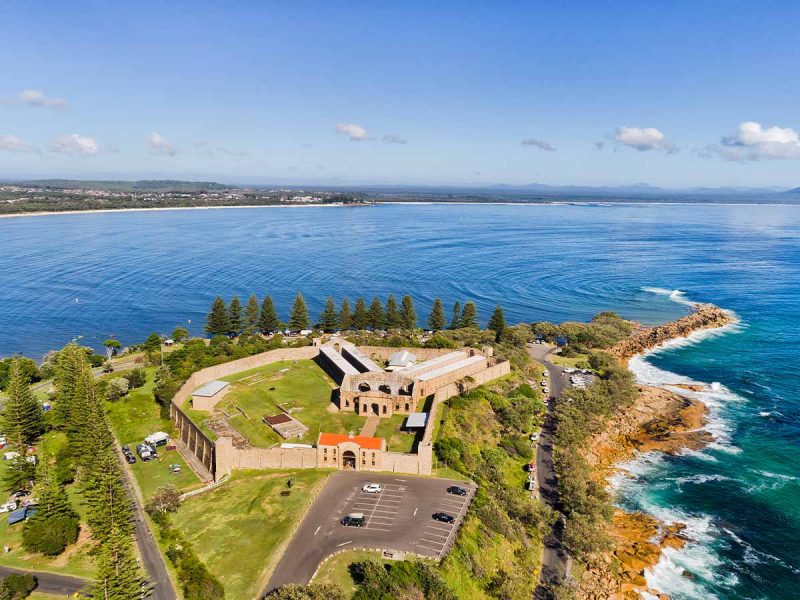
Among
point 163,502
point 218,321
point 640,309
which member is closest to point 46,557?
point 163,502

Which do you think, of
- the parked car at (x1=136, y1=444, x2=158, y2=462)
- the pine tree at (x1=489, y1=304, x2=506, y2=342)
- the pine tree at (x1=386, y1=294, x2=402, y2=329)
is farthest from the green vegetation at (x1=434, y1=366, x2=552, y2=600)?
the pine tree at (x1=386, y1=294, x2=402, y2=329)

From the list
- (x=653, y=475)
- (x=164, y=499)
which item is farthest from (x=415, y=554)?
(x=653, y=475)

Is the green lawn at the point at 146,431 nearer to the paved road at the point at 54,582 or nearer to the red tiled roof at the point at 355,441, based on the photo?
the paved road at the point at 54,582

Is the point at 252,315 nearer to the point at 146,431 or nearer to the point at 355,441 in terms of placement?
the point at 146,431

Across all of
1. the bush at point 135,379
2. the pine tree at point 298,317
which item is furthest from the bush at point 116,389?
the pine tree at point 298,317

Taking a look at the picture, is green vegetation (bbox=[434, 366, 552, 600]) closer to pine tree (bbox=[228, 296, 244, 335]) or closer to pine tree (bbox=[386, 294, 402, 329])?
pine tree (bbox=[386, 294, 402, 329])

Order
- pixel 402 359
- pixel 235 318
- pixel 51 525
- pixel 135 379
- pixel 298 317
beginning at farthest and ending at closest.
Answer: pixel 298 317 < pixel 235 318 < pixel 402 359 < pixel 135 379 < pixel 51 525
